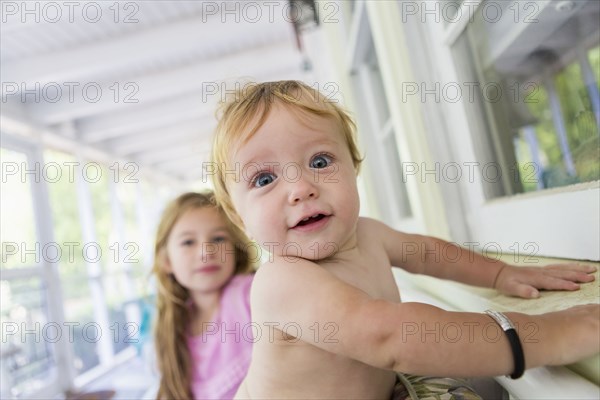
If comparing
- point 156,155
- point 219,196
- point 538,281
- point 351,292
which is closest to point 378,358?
point 351,292

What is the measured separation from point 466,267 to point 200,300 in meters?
1.13

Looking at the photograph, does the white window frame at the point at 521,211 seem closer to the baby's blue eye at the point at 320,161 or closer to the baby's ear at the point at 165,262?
the baby's blue eye at the point at 320,161

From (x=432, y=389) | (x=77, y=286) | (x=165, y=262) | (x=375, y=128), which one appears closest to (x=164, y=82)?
(x=77, y=286)

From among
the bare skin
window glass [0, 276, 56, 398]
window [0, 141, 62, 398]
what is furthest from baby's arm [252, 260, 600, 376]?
window [0, 141, 62, 398]

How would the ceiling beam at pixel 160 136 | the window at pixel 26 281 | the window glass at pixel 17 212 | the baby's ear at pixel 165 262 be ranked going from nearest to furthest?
1. the baby's ear at pixel 165 262
2. the window at pixel 26 281
3. the window glass at pixel 17 212
4. the ceiling beam at pixel 160 136

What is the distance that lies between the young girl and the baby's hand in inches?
39.8

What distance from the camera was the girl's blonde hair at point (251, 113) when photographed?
82 cm

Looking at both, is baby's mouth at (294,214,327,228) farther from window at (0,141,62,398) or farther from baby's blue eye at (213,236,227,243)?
window at (0,141,62,398)

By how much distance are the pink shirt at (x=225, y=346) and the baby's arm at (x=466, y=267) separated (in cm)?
83

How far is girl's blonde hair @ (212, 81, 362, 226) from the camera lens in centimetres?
82

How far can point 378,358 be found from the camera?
0.63 meters

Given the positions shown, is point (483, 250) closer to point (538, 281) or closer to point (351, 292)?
point (538, 281)

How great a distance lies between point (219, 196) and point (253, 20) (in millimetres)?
3501

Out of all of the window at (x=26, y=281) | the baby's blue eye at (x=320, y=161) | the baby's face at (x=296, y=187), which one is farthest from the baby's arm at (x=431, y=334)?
the window at (x=26, y=281)
